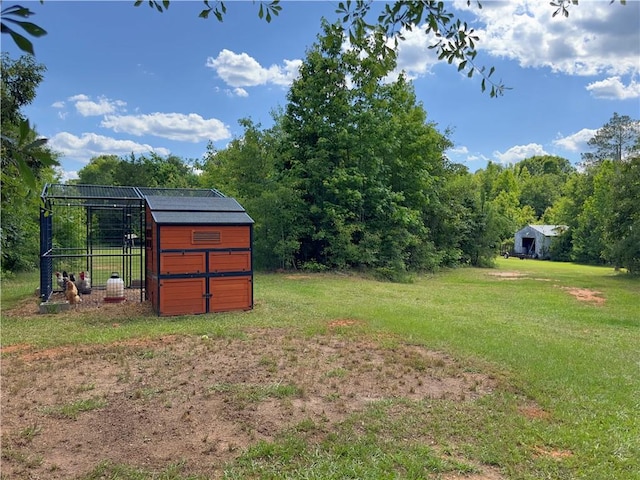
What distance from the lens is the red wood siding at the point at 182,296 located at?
24.5ft

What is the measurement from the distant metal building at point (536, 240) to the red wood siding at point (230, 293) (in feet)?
117

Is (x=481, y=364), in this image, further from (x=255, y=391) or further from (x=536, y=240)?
(x=536, y=240)

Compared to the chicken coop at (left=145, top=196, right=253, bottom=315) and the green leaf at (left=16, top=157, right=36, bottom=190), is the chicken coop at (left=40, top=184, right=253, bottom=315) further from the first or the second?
the green leaf at (left=16, top=157, right=36, bottom=190)

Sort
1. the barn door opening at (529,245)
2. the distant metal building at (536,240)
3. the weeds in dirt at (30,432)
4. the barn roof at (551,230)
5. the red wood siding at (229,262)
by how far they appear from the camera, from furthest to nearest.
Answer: the barn door opening at (529,245), the distant metal building at (536,240), the barn roof at (551,230), the red wood siding at (229,262), the weeds in dirt at (30,432)

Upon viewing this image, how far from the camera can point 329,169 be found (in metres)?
16.4

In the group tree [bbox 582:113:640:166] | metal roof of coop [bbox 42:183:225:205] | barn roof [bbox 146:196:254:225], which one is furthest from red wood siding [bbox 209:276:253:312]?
tree [bbox 582:113:640:166]

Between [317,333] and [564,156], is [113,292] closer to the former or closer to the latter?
[317,333]

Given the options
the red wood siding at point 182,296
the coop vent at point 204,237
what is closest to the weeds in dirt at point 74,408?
the red wood siding at point 182,296

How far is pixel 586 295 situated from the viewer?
1273cm

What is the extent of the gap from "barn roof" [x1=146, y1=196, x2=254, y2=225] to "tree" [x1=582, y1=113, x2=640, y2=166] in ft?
123

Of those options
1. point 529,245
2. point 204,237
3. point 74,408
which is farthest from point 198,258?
point 529,245

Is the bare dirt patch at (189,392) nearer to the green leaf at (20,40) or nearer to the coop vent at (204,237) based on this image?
the coop vent at (204,237)

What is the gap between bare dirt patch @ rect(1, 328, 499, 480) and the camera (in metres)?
2.89

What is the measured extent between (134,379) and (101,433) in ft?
3.88
